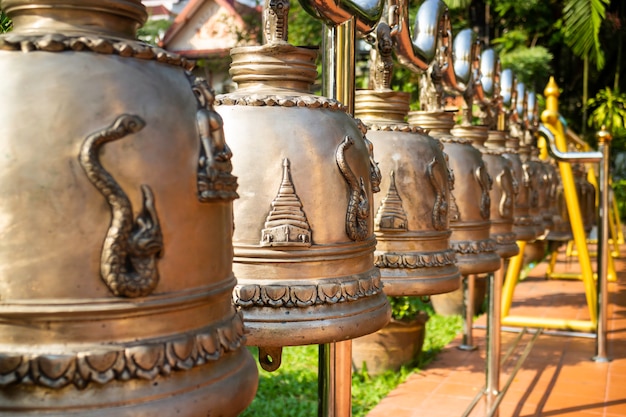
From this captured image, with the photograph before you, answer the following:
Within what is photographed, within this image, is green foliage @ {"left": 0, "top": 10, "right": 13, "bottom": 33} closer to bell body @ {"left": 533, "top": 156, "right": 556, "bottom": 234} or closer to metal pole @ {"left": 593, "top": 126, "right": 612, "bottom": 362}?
bell body @ {"left": 533, "top": 156, "right": 556, "bottom": 234}

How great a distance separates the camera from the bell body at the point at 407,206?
6.01 ft

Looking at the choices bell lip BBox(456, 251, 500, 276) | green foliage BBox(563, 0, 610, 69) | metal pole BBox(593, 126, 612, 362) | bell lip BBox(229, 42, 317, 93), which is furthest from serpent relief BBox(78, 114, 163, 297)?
green foliage BBox(563, 0, 610, 69)

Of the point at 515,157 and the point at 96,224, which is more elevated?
the point at 515,157

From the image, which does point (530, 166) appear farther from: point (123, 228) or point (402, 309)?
point (123, 228)

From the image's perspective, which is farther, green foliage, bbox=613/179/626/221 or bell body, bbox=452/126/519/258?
green foliage, bbox=613/179/626/221

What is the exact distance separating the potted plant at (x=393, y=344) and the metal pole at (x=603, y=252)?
140 centimetres

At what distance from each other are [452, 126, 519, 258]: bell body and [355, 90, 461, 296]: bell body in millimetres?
958

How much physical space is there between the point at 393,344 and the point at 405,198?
3.78m

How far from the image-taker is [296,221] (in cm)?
129

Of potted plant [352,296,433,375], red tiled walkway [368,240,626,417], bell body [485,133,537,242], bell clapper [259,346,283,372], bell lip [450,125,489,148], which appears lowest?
red tiled walkway [368,240,626,417]

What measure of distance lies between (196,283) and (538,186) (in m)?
3.74

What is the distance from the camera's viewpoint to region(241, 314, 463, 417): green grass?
466 cm

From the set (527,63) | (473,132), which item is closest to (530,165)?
(473,132)

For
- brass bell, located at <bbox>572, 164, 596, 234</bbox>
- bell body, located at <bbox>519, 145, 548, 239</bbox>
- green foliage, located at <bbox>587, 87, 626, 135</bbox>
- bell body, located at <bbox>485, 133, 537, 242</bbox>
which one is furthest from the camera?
green foliage, located at <bbox>587, 87, 626, 135</bbox>
